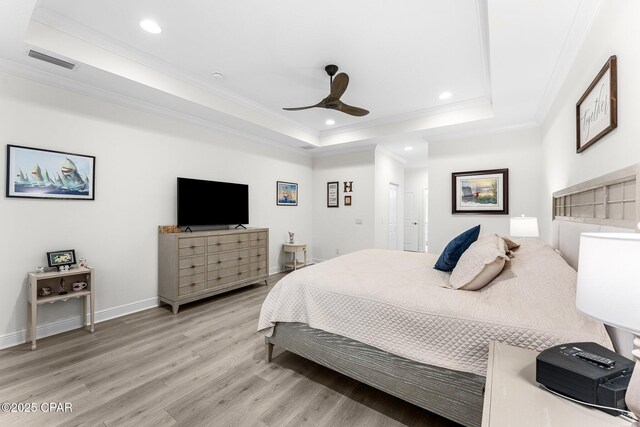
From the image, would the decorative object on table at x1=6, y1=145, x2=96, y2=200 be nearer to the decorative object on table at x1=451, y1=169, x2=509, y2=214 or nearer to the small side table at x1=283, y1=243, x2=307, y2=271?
the small side table at x1=283, y1=243, x2=307, y2=271

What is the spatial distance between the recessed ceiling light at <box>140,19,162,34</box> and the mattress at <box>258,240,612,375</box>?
2442 millimetres

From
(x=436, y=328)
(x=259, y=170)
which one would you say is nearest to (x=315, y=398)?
(x=436, y=328)

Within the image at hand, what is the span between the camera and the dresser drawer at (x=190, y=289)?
11.3 ft

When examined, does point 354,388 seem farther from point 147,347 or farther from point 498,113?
point 498,113

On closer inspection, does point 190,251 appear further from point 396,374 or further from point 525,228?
point 525,228

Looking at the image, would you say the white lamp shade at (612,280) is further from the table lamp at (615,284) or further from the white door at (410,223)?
the white door at (410,223)

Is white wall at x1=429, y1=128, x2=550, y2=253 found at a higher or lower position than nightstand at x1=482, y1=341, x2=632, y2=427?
higher

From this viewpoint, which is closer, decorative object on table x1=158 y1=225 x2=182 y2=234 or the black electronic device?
the black electronic device

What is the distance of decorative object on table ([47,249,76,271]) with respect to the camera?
2717mm

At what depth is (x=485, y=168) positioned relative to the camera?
14.8ft

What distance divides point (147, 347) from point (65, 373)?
561mm

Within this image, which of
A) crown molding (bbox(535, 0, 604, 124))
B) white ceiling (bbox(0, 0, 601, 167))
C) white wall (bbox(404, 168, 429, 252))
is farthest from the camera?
white wall (bbox(404, 168, 429, 252))

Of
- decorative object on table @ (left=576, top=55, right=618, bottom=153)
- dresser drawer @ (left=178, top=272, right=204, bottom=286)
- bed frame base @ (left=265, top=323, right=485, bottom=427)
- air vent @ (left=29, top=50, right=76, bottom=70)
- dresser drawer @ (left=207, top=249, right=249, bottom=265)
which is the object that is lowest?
bed frame base @ (left=265, top=323, right=485, bottom=427)

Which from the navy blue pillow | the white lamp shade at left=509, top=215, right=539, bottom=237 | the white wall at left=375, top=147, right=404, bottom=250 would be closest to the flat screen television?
the white wall at left=375, top=147, right=404, bottom=250
